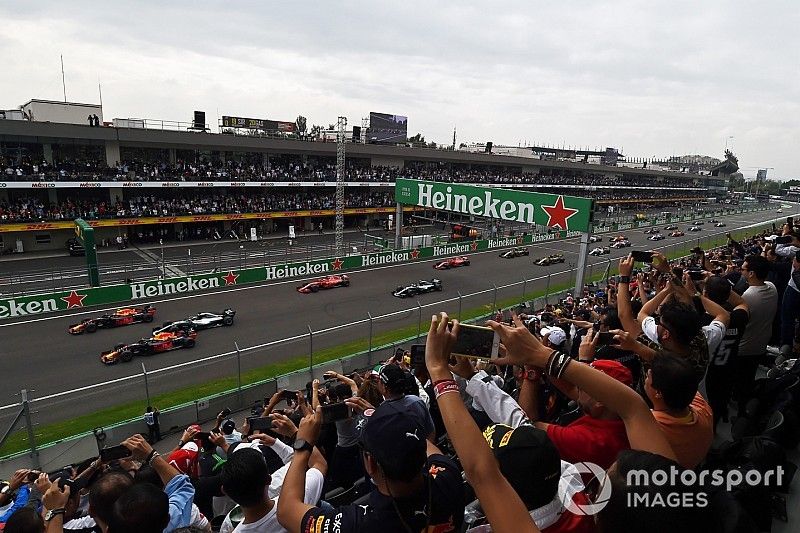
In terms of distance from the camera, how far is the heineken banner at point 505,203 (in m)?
21.6

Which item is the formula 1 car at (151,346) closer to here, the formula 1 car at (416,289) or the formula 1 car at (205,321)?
the formula 1 car at (205,321)

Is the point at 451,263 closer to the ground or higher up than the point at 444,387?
closer to the ground

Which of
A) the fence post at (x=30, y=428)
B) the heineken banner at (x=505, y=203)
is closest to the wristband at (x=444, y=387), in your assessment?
the fence post at (x=30, y=428)

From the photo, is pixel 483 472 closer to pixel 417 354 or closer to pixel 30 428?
pixel 417 354

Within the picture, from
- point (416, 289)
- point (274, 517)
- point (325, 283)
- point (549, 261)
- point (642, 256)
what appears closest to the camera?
point (274, 517)

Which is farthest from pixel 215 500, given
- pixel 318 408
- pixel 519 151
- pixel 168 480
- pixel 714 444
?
pixel 519 151

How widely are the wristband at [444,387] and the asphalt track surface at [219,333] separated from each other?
1168 cm

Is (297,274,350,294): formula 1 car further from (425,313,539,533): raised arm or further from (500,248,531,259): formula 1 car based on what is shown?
(425,313,539,533): raised arm

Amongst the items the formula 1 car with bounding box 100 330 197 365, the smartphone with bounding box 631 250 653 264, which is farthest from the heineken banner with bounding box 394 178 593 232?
the formula 1 car with bounding box 100 330 197 365

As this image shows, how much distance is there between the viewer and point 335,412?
3.16 metres

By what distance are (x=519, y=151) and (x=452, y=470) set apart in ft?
259

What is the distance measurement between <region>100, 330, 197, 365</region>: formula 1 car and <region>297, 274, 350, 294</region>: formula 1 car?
310 inches

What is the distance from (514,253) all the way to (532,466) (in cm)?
3535

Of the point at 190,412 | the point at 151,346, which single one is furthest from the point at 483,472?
the point at 151,346
